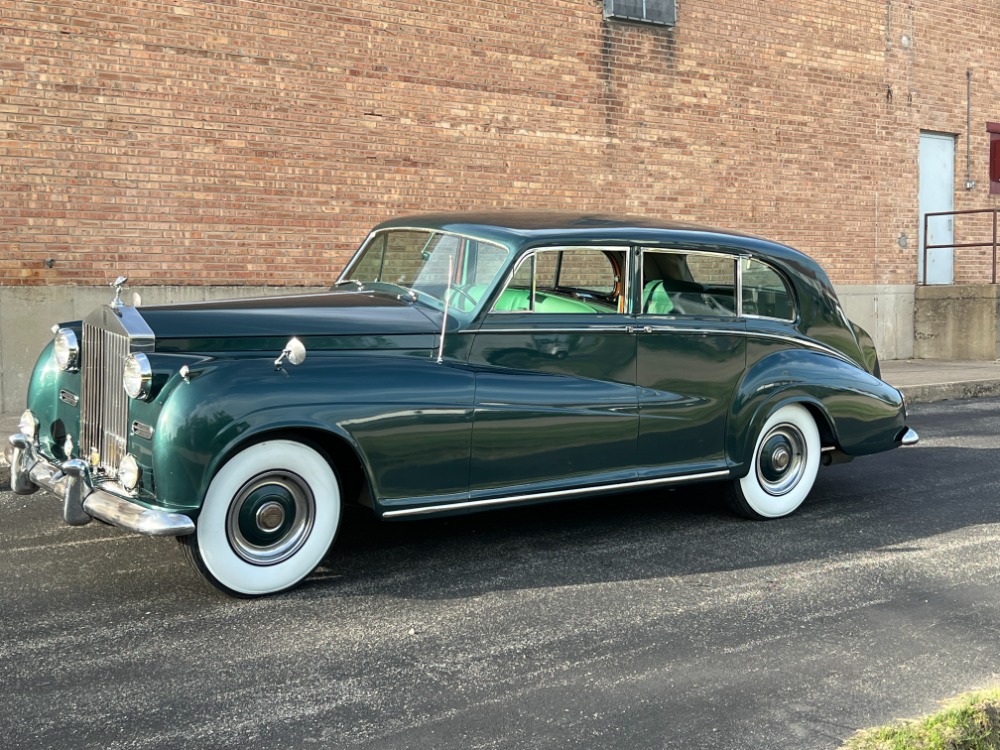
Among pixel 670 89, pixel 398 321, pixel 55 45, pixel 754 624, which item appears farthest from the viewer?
pixel 670 89

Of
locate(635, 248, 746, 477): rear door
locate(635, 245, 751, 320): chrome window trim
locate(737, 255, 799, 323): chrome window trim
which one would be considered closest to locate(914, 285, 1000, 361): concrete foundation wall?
locate(737, 255, 799, 323): chrome window trim

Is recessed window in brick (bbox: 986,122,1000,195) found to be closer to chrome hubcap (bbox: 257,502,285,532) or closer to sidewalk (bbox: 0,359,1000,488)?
sidewalk (bbox: 0,359,1000,488)

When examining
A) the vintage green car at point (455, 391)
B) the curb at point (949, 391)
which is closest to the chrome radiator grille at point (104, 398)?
the vintage green car at point (455, 391)

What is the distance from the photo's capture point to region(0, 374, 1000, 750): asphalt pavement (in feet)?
11.0

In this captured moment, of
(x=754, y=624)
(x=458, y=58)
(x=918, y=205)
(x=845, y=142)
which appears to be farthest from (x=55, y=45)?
(x=918, y=205)

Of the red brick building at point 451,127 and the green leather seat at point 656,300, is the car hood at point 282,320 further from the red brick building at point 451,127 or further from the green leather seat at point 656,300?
the red brick building at point 451,127

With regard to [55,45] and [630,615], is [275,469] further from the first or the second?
[55,45]

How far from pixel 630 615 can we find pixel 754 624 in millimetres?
508

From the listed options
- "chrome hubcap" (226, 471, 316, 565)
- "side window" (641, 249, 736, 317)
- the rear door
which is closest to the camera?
"chrome hubcap" (226, 471, 316, 565)

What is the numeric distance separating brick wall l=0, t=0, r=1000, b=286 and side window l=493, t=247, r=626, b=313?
6161 millimetres

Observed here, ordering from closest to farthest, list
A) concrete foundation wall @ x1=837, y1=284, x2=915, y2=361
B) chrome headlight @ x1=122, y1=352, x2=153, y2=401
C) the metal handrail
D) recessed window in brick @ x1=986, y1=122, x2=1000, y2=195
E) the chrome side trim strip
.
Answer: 1. chrome headlight @ x1=122, y1=352, x2=153, y2=401
2. the chrome side trim strip
3. concrete foundation wall @ x1=837, y1=284, x2=915, y2=361
4. the metal handrail
5. recessed window in brick @ x1=986, y1=122, x2=1000, y2=195

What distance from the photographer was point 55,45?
32.0ft

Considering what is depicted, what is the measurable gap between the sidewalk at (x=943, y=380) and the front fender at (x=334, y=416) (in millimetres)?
8315

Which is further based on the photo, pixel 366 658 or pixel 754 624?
pixel 754 624
